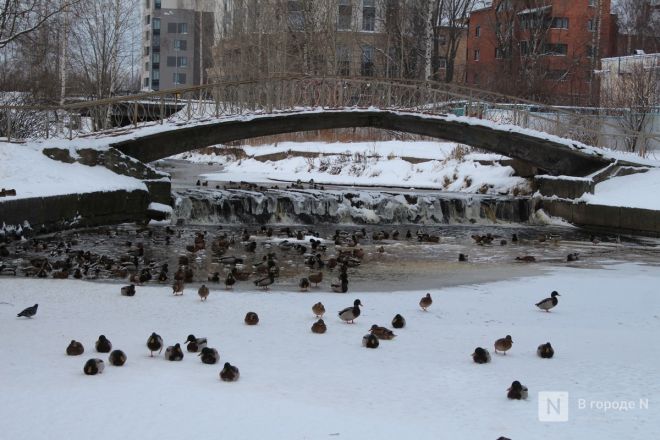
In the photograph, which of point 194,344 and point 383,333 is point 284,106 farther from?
point 194,344

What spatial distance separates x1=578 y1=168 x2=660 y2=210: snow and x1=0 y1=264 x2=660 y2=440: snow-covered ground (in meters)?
13.0

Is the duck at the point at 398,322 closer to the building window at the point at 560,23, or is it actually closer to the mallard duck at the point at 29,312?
the mallard duck at the point at 29,312

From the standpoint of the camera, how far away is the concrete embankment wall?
→ 722 inches

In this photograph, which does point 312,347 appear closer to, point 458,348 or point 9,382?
point 458,348

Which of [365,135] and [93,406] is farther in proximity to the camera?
[365,135]

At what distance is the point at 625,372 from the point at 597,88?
174ft

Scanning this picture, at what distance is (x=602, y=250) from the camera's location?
20.6 meters

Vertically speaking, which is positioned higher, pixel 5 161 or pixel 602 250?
pixel 5 161

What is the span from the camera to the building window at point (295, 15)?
54.0 m

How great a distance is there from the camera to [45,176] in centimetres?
2139

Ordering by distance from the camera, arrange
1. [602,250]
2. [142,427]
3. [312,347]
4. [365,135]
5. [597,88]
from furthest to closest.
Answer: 1. [597,88]
2. [365,135]
3. [602,250]
4. [312,347]
5. [142,427]

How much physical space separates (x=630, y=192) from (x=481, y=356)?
61.5 ft

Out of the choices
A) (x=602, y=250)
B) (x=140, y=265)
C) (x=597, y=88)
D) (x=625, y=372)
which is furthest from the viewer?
(x=597, y=88)

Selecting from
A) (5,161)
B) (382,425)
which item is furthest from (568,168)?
(382,425)
